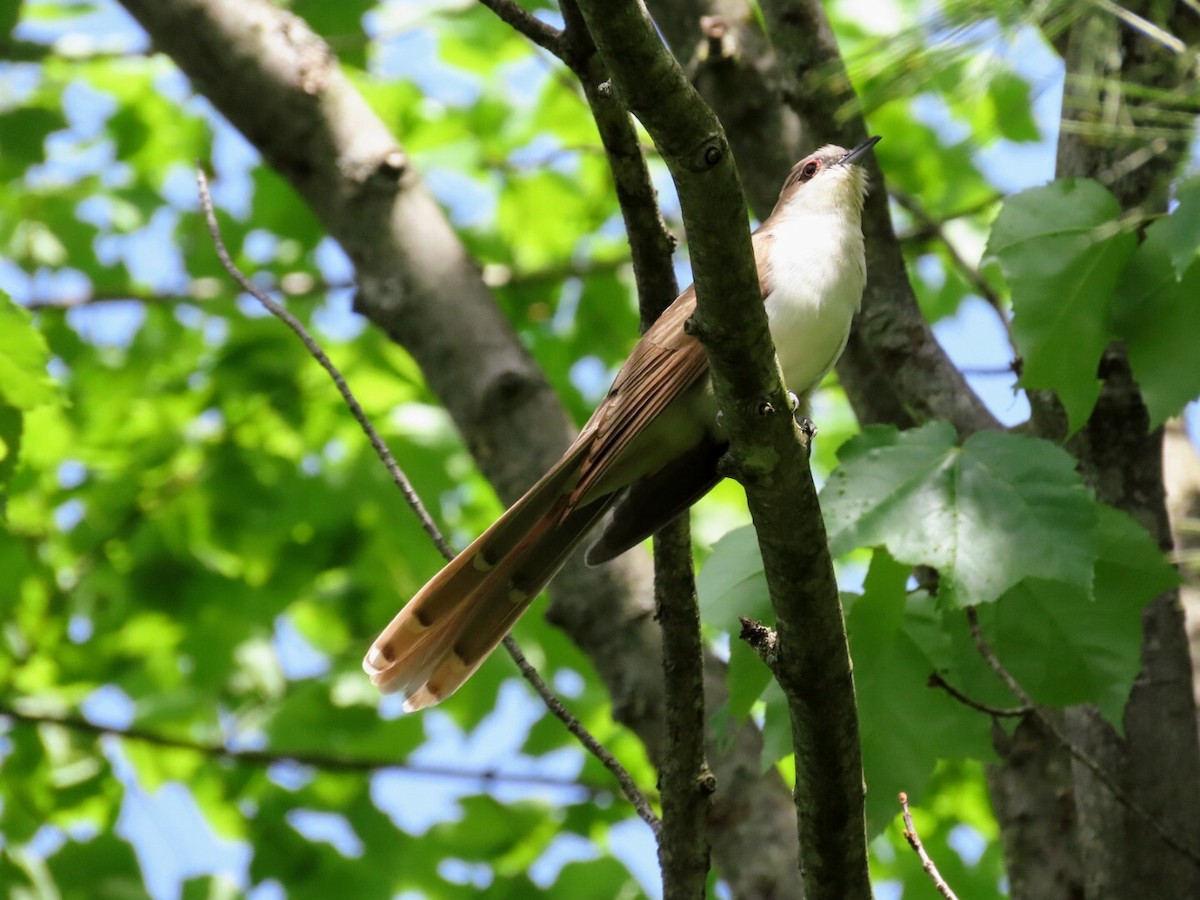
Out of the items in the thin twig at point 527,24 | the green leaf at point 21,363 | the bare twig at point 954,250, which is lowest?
the green leaf at point 21,363

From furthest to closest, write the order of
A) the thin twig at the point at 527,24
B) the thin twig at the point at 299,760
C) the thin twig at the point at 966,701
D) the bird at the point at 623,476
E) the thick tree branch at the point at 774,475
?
the thin twig at the point at 299,760 → the bird at the point at 623,476 → the thin twig at the point at 966,701 → the thin twig at the point at 527,24 → the thick tree branch at the point at 774,475

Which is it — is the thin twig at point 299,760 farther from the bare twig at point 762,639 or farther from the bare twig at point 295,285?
the bare twig at point 762,639

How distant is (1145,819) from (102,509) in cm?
447

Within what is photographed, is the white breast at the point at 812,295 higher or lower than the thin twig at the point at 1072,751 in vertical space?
higher

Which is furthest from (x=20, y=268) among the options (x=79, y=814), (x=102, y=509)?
(x=79, y=814)

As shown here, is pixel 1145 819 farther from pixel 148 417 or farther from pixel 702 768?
pixel 148 417

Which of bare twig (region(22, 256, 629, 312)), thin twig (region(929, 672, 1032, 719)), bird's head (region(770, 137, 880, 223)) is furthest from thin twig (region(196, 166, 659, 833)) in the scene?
bare twig (region(22, 256, 629, 312))

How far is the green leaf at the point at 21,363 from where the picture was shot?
10.5 feet

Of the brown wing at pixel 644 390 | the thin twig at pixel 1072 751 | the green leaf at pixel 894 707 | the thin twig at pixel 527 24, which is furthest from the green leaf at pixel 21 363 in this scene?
the thin twig at pixel 1072 751

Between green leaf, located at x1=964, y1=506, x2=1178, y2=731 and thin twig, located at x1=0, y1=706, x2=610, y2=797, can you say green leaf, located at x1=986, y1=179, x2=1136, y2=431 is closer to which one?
green leaf, located at x1=964, y1=506, x2=1178, y2=731

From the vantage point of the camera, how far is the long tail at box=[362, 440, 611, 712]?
3.31 metres

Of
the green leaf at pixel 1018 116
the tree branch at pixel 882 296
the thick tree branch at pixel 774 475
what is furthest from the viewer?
the green leaf at pixel 1018 116

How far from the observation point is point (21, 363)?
3.22m

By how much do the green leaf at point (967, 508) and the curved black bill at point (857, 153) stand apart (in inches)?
52.3
